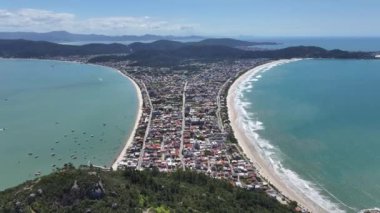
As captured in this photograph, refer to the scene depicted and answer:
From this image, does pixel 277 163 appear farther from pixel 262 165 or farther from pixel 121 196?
pixel 121 196

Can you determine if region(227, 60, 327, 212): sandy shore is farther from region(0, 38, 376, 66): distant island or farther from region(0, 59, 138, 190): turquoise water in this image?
region(0, 38, 376, 66): distant island

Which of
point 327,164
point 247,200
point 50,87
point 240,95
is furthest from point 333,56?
point 247,200

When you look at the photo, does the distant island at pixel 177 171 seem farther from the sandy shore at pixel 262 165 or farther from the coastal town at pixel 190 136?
the sandy shore at pixel 262 165

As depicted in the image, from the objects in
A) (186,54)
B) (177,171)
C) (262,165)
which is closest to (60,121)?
(177,171)

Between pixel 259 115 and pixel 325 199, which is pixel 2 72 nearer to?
pixel 259 115

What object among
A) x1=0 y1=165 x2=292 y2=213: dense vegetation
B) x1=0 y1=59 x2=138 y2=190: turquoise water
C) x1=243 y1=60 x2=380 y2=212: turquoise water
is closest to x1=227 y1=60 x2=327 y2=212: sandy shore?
x1=243 y1=60 x2=380 y2=212: turquoise water
